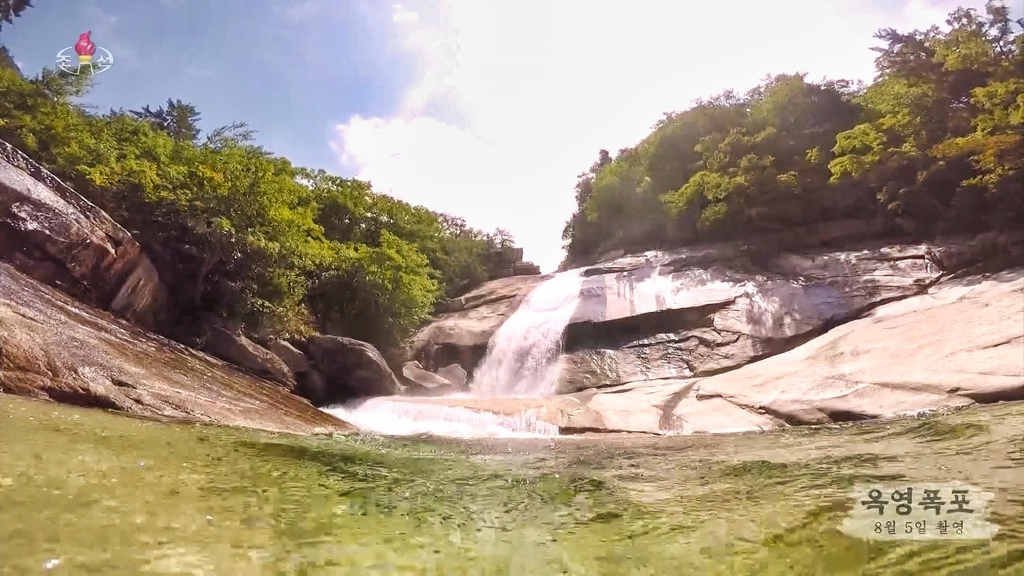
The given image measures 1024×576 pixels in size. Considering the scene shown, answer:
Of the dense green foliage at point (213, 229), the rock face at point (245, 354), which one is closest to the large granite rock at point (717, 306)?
the dense green foliage at point (213, 229)

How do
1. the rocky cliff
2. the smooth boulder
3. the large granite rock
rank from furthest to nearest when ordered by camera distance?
1. the large granite rock
2. the smooth boulder
3. the rocky cliff

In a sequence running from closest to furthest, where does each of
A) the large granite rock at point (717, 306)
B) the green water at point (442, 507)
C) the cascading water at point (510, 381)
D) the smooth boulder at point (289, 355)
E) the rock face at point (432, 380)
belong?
the green water at point (442, 507) → the cascading water at point (510, 381) → the smooth boulder at point (289, 355) → the large granite rock at point (717, 306) → the rock face at point (432, 380)

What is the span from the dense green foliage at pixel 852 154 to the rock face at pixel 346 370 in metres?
15.9

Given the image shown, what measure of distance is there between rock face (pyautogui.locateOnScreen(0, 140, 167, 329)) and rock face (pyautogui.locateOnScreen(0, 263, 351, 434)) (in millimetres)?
739

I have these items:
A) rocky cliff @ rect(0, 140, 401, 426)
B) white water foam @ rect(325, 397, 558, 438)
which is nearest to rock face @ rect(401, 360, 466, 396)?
rocky cliff @ rect(0, 140, 401, 426)

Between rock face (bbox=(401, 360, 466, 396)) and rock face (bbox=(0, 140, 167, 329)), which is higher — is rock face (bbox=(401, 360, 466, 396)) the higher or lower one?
the lower one

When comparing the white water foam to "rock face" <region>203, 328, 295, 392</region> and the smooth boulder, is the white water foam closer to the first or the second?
"rock face" <region>203, 328, 295, 392</region>

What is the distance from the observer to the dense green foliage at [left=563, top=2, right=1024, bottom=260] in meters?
16.5

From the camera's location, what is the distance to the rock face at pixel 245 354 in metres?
12.6

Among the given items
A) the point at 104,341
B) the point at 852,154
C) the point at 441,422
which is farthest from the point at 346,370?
the point at 852,154

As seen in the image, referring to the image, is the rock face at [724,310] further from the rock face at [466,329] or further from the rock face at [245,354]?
the rock face at [245,354]

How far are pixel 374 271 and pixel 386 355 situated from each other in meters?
3.04

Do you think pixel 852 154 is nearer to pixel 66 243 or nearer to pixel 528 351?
pixel 528 351

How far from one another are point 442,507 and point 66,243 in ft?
35.3
